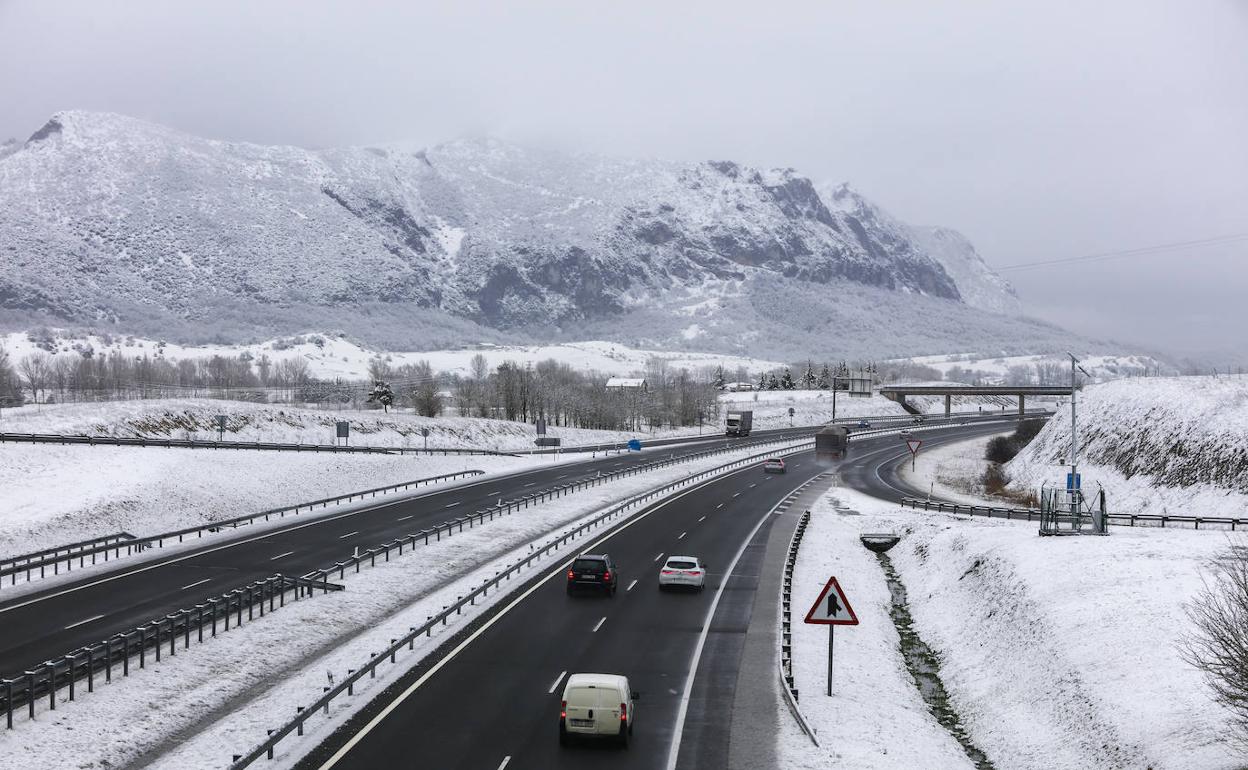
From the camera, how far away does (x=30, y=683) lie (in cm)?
2416

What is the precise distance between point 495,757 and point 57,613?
22.1m

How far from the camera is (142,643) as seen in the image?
28.2 metres

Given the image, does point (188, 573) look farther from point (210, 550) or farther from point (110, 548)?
point (210, 550)

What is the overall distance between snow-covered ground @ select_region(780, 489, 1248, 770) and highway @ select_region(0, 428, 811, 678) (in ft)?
74.1

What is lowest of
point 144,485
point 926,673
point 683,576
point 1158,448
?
point 926,673

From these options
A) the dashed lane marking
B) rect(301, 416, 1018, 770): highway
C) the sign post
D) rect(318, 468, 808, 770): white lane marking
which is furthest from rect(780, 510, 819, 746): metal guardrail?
the dashed lane marking

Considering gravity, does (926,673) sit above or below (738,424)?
below

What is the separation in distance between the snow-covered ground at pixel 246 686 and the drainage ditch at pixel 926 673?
1558cm

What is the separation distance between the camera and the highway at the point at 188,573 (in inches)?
1261

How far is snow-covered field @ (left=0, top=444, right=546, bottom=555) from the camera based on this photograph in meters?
57.5

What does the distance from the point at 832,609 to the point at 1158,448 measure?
6246 cm

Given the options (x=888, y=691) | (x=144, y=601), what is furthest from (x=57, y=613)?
(x=888, y=691)

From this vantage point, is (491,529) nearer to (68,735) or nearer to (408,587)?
(408,587)

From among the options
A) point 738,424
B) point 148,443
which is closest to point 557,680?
point 148,443
